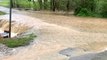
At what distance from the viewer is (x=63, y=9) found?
36.9 metres

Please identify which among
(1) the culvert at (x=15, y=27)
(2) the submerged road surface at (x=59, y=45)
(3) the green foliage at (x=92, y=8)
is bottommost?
(1) the culvert at (x=15, y=27)

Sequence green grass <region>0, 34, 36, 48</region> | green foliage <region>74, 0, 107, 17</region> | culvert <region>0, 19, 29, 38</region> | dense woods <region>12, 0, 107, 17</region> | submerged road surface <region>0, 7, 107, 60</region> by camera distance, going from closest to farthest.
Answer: submerged road surface <region>0, 7, 107, 60</region> < green grass <region>0, 34, 36, 48</region> < culvert <region>0, 19, 29, 38</region> < green foliage <region>74, 0, 107, 17</region> < dense woods <region>12, 0, 107, 17</region>

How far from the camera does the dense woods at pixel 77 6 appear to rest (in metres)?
32.6


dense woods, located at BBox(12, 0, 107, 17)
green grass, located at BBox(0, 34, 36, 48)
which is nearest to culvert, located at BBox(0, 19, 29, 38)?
green grass, located at BBox(0, 34, 36, 48)

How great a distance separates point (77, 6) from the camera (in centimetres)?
3416

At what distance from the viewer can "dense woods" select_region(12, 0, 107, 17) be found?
32.6 meters

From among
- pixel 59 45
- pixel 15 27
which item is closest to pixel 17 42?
pixel 59 45

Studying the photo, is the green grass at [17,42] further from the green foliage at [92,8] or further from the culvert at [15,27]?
the green foliage at [92,8]

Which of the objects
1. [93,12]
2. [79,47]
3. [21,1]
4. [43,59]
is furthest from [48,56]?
[21,1]

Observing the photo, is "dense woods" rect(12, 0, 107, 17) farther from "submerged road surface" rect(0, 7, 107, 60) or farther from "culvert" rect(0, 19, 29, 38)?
"submerged road surface" rect(0, 7, 107, 60)

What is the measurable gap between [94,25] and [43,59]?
42.2 ft

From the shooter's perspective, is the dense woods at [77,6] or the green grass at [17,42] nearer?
the green grass at [17,42]

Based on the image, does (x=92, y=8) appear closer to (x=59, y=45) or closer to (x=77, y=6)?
(x=77, y=6)

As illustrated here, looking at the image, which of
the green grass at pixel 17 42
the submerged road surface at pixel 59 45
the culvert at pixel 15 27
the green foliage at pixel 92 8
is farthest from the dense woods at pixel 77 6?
the green grass at pixel 17 42
